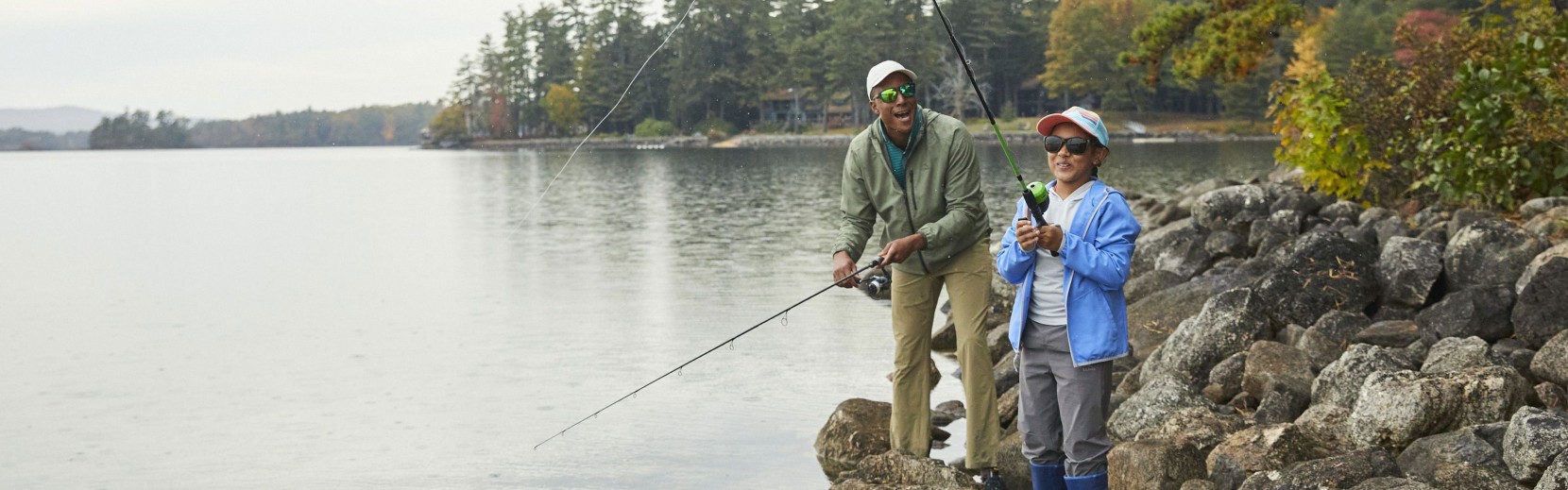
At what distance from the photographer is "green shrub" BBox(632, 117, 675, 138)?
7.08m

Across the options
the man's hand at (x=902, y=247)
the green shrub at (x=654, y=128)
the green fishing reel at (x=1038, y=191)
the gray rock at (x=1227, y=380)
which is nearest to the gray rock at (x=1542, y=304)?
the gray rock at (x=1227, y=380)

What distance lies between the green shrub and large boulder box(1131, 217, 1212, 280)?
17.5ft

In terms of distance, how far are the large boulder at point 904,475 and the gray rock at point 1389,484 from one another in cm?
152

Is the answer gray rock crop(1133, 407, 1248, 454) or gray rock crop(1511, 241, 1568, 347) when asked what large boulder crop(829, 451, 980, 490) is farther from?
gray rock crop(1511, 241, 1568, 347)

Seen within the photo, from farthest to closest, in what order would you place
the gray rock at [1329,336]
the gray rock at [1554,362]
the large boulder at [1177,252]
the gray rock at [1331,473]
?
the large boulder at [1177,252] < the gray rock at [1329,336] < the gray rock at [1554,362] < the gray rock at [1331,473]

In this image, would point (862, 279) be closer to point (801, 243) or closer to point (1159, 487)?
point (1159, 487)

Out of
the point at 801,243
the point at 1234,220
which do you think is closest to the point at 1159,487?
the point at 1234,220

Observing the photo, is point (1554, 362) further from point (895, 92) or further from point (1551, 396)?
point (895, 92)

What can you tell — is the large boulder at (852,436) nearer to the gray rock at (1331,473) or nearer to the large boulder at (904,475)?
the large boulder at (904,475)

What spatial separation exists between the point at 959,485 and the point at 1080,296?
1586 mm

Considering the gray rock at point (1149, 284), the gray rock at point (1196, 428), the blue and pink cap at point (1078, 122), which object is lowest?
the gray rock at point (1149, 284)

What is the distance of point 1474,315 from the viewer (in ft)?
24.1

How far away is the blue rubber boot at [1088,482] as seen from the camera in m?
4.78

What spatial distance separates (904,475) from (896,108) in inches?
58.6
